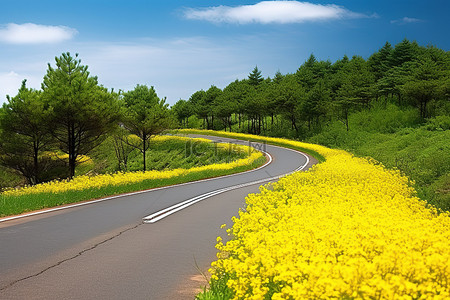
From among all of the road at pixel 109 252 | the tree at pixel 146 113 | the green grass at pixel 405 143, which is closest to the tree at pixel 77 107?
the tree at pixel 146 113

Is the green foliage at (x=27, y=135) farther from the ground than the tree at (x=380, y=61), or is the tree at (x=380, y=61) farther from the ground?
the tree at (x=380, y=61)

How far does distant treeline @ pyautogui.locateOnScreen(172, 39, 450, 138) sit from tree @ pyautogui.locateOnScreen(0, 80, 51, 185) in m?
37.1

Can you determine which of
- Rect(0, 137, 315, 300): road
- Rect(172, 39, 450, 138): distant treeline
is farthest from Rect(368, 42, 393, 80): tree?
Rect(0, 137, 315, 300): road

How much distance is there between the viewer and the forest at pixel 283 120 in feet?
82.1

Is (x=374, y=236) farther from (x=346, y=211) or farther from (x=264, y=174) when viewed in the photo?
(x=264, y=174)

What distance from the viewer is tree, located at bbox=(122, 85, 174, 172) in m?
33.3

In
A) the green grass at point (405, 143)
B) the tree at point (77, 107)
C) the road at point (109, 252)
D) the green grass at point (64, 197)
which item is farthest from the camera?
the tree at point (77, 107)

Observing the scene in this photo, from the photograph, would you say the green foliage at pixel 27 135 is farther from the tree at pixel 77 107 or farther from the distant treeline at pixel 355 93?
the distant treeline at pixel 355 93

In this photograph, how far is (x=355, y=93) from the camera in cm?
5684

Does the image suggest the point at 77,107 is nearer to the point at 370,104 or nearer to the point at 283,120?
the point at 370,104

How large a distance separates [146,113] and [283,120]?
142ft

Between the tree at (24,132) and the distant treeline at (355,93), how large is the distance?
1461 inches

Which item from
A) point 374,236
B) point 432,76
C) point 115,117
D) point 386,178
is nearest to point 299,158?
point 115,117

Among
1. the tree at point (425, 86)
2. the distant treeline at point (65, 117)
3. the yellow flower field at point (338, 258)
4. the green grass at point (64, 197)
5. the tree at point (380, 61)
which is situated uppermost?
the tree at point (380, 61)
